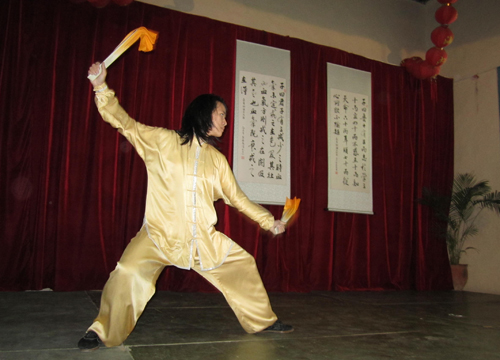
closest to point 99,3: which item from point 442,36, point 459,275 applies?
point 442,36

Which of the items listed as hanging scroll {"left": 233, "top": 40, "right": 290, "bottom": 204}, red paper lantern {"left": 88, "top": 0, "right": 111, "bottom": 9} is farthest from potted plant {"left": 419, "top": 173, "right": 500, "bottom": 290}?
red paper lantern {"left": 88, "top": 0, "right": 111, "bottom": 9}

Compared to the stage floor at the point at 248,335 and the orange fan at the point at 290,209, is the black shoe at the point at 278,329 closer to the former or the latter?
the stage floor at the point at 248,335

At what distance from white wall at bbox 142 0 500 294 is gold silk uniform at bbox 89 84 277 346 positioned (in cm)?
287

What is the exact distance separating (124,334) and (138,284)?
0.21 m

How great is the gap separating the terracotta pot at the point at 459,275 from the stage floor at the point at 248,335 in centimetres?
151

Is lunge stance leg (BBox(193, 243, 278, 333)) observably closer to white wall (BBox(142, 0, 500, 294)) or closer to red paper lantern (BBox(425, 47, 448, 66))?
white wall (BBox(142, 0, 500, 294))

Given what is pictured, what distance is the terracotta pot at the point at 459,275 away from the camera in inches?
195

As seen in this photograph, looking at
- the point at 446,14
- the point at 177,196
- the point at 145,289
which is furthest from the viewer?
the point at 446,14

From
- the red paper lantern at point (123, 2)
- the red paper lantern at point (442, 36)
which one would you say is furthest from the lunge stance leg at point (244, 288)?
the red paper lantern at point (442, 36)

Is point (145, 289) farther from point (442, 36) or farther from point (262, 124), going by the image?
point (442, 36)

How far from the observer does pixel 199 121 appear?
2.09 m

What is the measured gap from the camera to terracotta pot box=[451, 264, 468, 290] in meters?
4.96

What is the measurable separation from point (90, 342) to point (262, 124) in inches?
117

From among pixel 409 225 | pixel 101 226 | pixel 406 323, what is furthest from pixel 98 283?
pixel 409 225
